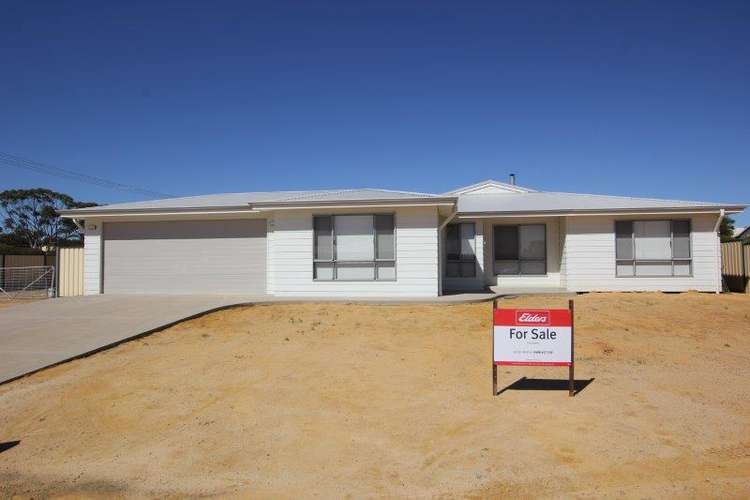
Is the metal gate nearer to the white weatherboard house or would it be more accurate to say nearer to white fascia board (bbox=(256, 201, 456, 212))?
the white weatherboard house

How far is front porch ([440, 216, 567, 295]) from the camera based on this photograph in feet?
58.1

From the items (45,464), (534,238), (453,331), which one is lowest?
(45,464)

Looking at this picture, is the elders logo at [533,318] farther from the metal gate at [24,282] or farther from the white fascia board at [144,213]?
the metal gate at [24,282]

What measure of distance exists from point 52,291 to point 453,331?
14626mm

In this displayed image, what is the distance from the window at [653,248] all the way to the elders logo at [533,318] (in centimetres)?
1059

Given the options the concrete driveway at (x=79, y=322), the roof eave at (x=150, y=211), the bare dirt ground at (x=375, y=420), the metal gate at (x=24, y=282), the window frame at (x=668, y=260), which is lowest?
the bare dirt ground at (x=375, y=420)

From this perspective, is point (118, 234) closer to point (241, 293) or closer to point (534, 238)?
point (241, 293)

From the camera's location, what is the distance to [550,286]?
A: 1773 centimetres

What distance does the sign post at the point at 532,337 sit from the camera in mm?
7277

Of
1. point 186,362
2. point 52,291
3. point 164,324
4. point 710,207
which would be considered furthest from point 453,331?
point 52,291

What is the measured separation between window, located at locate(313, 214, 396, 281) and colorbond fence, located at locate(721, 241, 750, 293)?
463 inches

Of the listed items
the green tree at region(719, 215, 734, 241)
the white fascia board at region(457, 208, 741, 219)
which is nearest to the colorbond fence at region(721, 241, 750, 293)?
the white fascia board at region(457, 208, 741, 219)

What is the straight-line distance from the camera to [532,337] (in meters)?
7.35

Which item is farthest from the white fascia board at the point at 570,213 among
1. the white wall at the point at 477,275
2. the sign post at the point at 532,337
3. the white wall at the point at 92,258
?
the white wall at the point at 92,258
